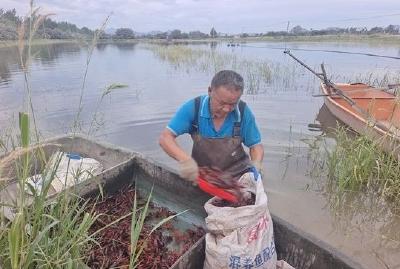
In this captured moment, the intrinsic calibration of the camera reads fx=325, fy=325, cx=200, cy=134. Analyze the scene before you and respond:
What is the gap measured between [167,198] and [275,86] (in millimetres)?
10129

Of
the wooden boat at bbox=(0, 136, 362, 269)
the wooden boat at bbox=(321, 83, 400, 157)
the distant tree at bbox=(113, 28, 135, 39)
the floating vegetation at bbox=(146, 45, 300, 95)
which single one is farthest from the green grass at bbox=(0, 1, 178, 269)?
the distant tree at bbox=(113, 28, 135, 39)

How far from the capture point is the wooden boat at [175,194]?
7.61ft

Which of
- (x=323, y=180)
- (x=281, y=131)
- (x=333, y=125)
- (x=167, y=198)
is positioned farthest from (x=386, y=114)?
(x=167, y=198)

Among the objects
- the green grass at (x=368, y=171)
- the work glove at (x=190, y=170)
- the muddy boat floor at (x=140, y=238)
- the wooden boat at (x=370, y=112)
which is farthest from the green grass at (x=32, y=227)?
the wooden boat at (x=370, y=112)

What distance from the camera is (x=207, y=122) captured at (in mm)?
3045

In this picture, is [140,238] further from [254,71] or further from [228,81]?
[254,71]

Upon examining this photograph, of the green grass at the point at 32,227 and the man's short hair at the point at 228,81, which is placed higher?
the man's short hair at the point at 228,81

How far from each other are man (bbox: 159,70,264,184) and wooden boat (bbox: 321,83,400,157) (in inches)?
95.3

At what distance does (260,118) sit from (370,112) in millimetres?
3753

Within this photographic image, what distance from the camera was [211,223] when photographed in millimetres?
2316

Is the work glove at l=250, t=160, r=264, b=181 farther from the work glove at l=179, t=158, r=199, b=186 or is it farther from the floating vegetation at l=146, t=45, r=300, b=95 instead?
the floating vegetation at l=146, t=45, r=300, b=95

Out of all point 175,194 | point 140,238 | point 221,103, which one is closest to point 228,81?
point 221,103

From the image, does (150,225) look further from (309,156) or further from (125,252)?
(309,156)

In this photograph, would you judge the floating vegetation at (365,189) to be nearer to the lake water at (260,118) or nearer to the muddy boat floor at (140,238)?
the lake water at (260,118)
